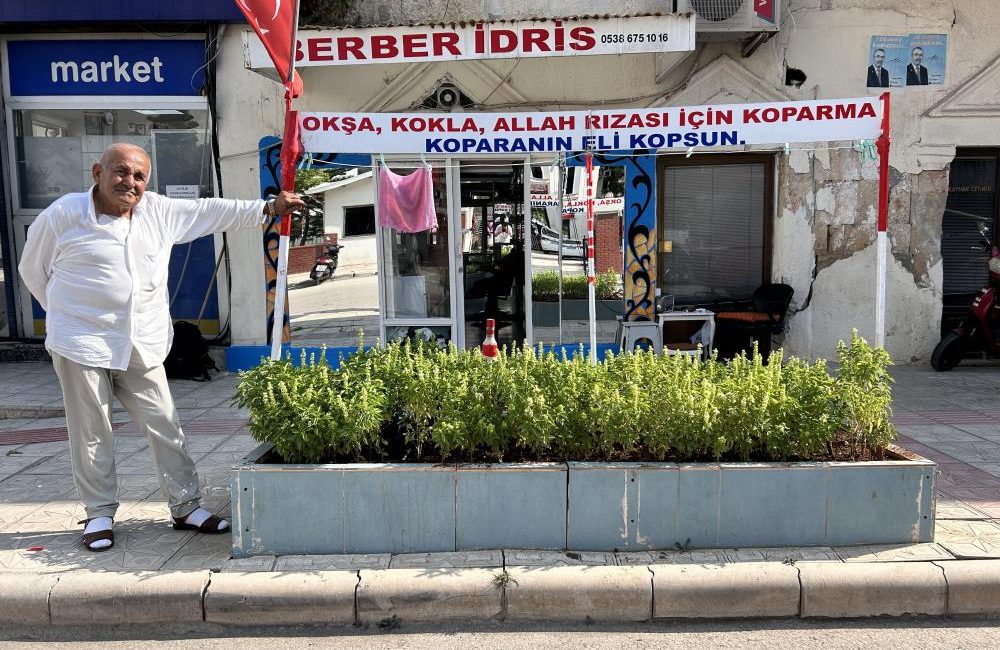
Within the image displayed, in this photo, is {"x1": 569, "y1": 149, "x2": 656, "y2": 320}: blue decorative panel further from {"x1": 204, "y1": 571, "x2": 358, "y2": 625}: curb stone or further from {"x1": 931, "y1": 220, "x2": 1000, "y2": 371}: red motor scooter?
{"x1": 204, "y1": 571, "x2": 358, "y2": 625}: curb stone

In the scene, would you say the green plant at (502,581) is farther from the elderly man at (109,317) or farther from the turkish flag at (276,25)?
the turkish flag at (276,25)

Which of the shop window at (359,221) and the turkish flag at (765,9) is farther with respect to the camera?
the shop window at (359,221)

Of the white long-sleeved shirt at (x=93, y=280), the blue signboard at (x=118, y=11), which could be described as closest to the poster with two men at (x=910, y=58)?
the blue signboard at (x=118, y=11)

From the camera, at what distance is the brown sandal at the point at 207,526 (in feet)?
14.5

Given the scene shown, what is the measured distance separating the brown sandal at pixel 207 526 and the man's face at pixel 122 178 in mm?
1777

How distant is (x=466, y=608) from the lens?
3.74 meters

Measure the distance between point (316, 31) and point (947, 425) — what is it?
23.3 ft

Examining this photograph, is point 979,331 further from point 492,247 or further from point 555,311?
point 492,247

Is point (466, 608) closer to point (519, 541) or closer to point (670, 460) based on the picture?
point (519, 541)

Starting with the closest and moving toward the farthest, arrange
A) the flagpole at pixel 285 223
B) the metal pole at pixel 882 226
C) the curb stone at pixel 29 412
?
the flagpole at pixel 285 223 → the metal pole at pixel 882 226 → the curb stone at pixel 29 412

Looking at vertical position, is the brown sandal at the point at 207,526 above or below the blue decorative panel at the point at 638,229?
below

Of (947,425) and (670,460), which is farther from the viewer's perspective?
(947,425)

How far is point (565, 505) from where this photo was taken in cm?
407

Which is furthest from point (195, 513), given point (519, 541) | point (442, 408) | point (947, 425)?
point (947, 425)
